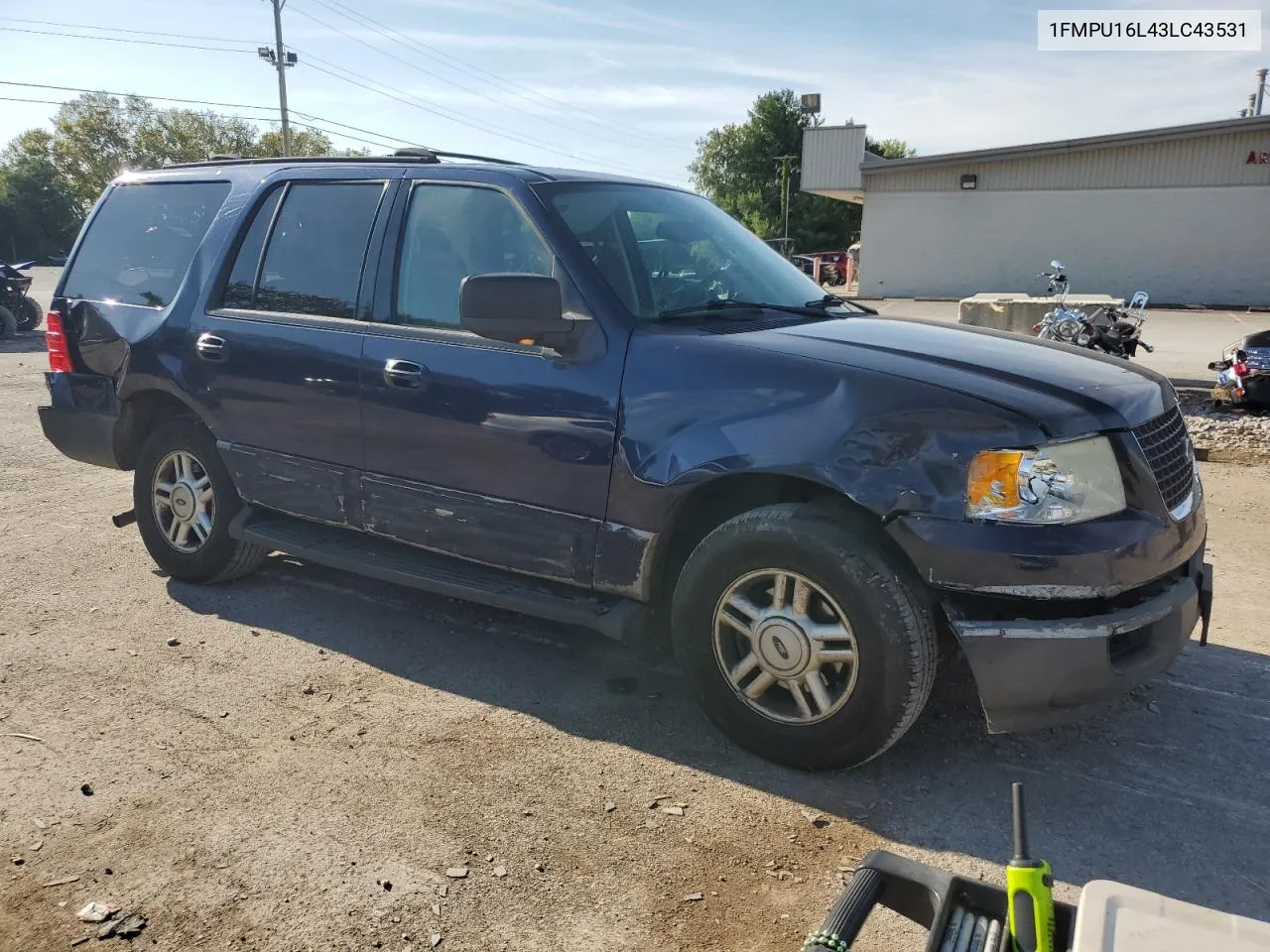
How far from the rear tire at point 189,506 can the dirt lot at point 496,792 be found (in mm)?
411

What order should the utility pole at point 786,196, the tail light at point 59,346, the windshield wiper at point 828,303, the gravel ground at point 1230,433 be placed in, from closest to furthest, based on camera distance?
the windshield wiper at point 828,303, the tail light at point 59,346, the gravel ground at point 1230,433, the utility pole at point 786,196

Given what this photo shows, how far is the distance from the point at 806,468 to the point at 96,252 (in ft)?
14.0

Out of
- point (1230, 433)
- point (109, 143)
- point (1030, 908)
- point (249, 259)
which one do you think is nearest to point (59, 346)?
point (249, 259)

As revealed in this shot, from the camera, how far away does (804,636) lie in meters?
3.11

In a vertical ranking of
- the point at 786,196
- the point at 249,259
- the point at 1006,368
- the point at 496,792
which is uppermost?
the point at 786,196

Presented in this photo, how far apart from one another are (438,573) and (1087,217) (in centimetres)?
2771

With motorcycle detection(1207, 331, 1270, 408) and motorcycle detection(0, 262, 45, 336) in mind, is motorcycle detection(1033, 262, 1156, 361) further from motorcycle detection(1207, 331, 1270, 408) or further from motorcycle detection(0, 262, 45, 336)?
motorcycle detection(0, 262, 45, 336)

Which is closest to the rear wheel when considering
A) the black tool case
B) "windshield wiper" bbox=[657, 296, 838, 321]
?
"windshield wiper" bbox=[657, 296, 838, 321]

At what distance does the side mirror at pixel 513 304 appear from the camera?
11.1 feet

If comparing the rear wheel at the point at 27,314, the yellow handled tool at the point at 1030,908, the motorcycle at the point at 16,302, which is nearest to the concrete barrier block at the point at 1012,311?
the yellow handled tool at the point at 1030,908

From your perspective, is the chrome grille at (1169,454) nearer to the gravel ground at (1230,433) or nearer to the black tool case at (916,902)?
the black tool case at (916,902)

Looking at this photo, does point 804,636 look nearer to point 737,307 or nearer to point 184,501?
point 737,307

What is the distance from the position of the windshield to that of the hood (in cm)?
42

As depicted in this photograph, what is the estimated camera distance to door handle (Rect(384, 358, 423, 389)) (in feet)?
12.8
